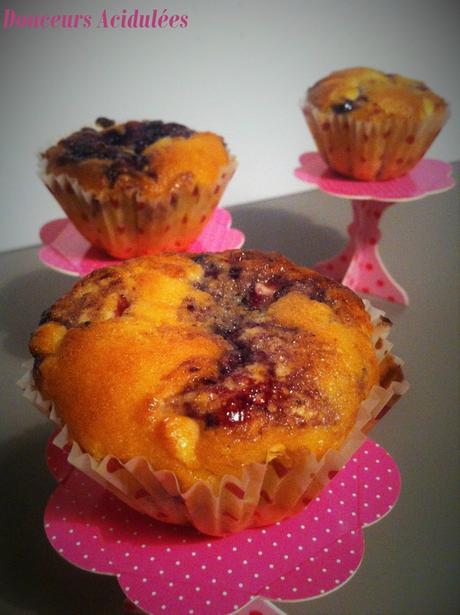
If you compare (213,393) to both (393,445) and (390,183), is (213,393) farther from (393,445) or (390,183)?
(390,183)

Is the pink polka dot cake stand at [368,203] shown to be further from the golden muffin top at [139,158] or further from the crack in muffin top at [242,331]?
the crack in muffin top at [242,331]

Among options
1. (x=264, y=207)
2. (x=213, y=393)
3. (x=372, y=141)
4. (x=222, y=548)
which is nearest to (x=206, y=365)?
(x=213, y=393)

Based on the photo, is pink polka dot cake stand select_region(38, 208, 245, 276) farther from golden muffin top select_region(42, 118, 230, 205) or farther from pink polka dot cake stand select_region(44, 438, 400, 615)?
pink polka dot cake stand select_region(44, 438, 400, 615)

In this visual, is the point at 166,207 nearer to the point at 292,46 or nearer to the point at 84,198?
the point at 84,198

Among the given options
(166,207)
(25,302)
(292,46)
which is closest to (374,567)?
(166,207)

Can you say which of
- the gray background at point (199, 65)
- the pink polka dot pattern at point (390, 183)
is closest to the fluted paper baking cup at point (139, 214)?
the gray background at point (199, 65)

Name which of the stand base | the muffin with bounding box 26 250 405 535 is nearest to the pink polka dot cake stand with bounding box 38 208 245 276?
the stand base
